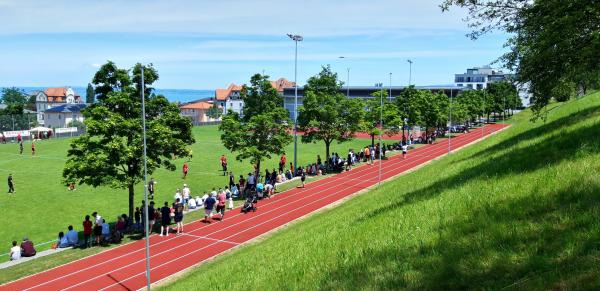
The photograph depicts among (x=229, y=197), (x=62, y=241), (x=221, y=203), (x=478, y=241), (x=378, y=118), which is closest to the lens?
(x=478, y=241)

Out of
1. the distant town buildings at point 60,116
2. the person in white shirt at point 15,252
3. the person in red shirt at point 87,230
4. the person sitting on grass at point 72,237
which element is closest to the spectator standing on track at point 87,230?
the person in red shirt at point 87,230

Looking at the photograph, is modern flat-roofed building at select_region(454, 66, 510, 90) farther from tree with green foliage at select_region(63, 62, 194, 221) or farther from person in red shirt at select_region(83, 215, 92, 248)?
person in red shirt at select_region(83, 215, 92, 248)

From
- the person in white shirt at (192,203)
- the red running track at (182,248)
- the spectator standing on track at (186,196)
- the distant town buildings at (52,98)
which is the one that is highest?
the distant town buildings at (52,98)

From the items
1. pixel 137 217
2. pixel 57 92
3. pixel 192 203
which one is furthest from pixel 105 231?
pixel 57 92

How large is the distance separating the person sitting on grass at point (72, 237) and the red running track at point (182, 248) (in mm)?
1397

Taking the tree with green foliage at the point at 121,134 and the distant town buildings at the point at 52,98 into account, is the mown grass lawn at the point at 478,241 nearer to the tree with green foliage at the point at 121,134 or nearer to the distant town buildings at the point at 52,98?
the tree with green foliage at the point at 121,134

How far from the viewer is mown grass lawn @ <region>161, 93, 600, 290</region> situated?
6.52 metres

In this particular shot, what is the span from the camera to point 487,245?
747 centimetres

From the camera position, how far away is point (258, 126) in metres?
31.6

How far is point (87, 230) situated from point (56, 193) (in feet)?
39.6

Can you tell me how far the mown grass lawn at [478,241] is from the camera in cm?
652

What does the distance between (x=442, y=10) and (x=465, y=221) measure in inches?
246

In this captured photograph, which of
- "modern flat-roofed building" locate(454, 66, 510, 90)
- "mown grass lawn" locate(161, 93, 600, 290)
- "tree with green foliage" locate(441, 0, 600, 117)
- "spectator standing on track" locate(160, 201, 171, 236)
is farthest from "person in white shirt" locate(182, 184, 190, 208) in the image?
"modern flat-roofed building" locate(454, 66, 510, 90)

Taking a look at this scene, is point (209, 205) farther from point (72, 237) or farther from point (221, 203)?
point (72, 237)
